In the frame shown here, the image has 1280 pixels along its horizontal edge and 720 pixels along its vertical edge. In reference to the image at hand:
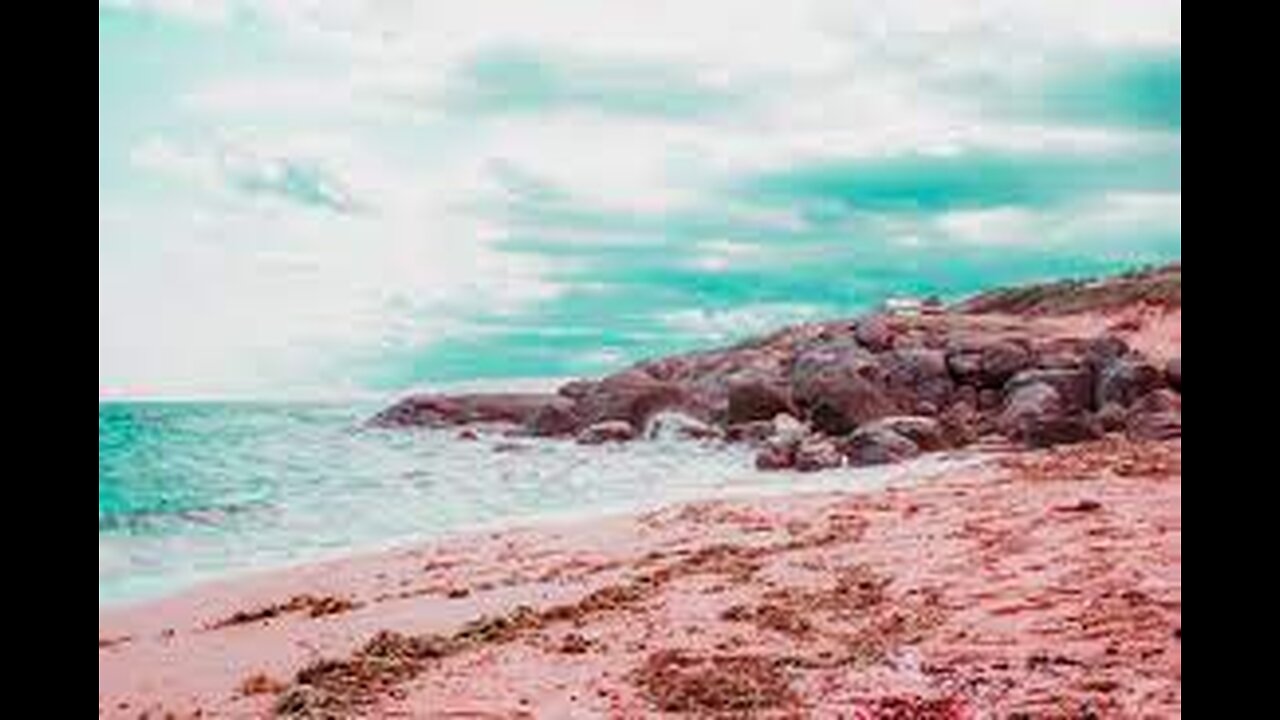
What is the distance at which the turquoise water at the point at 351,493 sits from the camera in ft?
68.7

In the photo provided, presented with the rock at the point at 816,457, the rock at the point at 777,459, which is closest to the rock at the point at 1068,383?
the rock at the point at 816,457

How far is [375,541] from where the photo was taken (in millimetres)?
21141

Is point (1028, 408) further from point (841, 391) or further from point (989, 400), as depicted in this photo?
point (989, 400)

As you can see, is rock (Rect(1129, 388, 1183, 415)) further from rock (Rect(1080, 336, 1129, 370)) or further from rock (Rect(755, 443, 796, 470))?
rock (Rect(755, 443, 796, 470))

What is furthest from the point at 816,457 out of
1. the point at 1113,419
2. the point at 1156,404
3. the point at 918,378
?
the point at 918,378

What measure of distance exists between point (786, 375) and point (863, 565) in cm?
2987

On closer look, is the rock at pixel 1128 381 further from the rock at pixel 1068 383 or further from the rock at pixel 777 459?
the rock at pixel 777 459

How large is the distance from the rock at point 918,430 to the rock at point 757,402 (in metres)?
6.30

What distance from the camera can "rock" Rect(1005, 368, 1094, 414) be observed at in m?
36.0

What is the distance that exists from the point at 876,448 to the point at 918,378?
1152 centimetres

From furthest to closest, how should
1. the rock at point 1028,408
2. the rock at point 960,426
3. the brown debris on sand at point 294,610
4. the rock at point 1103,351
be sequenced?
the rock at point 1103,351 < the rock at point 960,426 < the rock at point 1028,408 < the brown debris on sand at point 294,610

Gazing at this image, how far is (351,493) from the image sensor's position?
28.4m
